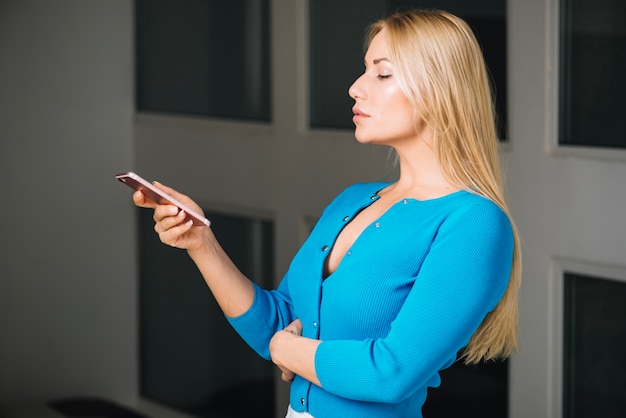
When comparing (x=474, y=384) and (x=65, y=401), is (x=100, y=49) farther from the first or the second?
→ (x=474, y=384)

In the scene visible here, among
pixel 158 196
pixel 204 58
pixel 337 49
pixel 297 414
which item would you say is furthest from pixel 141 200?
pixel 204 58

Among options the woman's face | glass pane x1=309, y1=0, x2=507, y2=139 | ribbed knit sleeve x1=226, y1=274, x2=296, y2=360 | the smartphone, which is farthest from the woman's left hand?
glass pane x1=309, y1=0, x2=507, y2=139

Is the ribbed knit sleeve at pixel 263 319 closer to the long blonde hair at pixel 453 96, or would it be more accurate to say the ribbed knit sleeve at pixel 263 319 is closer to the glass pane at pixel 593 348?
the long blonde hair at pixel 453 96

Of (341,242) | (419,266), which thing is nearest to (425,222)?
(419,266)

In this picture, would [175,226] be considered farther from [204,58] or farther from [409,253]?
[204,58]

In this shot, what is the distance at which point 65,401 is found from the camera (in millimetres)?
3965

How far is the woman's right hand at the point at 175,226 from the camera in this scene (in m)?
1.58

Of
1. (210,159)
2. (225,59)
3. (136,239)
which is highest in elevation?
(225,59)

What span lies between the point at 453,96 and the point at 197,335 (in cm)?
267

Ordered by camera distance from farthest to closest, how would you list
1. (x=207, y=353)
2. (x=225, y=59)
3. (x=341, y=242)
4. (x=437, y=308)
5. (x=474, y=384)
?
(x=207, y=353), (x=225, y=59), (x=474, y=384), (x=341, y=242), (x=437, y=308)

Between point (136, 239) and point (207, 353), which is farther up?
point (136, 239)

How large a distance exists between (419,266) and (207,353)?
8.49 feet

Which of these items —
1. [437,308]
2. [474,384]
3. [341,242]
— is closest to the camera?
[437,308]

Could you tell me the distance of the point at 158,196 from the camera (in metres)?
1.57
